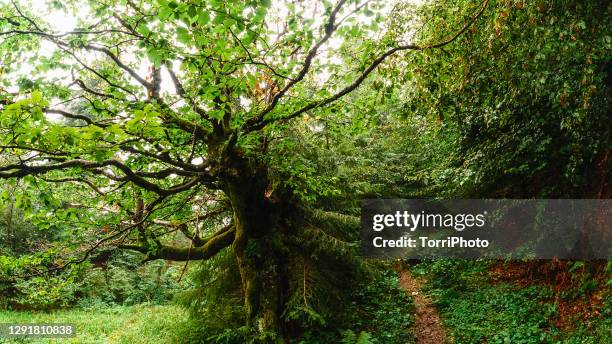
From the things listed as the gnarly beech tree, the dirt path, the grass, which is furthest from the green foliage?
the grass

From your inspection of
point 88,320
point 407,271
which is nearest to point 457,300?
point 407,271

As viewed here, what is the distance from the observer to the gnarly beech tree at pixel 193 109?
385 centimetres

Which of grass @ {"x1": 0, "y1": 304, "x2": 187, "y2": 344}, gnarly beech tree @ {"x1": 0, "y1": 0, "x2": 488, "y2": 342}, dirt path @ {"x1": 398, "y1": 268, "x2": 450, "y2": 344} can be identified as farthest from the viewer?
grass @ {"x1": 0, "y1": 304, "x2": 187, "y2": 344}

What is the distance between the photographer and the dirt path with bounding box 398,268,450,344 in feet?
27.4

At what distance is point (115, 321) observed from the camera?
54.7ft

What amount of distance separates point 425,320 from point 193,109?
282 inches

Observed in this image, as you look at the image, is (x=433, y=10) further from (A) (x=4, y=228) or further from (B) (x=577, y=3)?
(A) (x=4, y=228)

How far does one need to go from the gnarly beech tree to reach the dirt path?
8.30 feet

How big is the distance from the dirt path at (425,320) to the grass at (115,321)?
674cm

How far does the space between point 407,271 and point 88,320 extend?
13.1 metres

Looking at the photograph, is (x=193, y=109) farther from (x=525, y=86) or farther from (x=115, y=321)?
(x=115, y=321)

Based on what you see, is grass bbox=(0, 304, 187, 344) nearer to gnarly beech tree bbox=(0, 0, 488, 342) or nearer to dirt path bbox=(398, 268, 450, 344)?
gnarly beech tree bbox=(0, 0, 488, 342)

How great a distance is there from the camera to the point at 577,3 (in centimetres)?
494

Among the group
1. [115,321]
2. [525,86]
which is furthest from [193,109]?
[115,321]
